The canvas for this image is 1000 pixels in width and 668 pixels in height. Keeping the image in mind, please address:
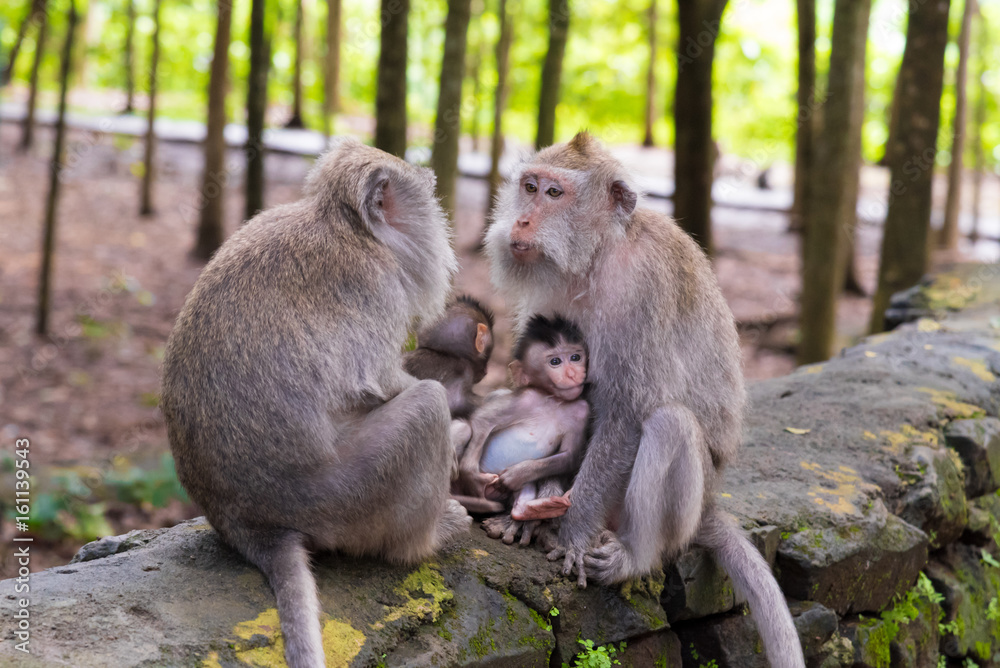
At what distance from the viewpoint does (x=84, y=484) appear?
6160mm

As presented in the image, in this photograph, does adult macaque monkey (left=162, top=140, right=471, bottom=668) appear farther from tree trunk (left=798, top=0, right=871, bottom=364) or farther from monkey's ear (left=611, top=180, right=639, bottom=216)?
tree trunk (left=798, top=0, right=871, bottom=364)

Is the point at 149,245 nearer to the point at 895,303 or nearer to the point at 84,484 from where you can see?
the point at 84,484

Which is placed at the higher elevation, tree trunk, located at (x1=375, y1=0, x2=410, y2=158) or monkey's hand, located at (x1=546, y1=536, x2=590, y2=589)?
tree trunk, located at (x1=375, y1=0, x2=410, y2=158)

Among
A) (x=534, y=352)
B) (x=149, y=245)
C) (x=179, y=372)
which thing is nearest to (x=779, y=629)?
(x=534, y=352)

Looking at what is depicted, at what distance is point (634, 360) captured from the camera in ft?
10.6

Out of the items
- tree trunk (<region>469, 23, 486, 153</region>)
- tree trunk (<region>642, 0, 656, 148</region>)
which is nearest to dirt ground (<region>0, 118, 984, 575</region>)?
tree trunk (<region>469, 23, 486, 153</region>)

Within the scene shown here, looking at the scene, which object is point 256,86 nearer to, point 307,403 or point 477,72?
point 307,403

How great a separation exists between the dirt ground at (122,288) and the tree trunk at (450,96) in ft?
4.99

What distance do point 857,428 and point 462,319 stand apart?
2283 millimetres

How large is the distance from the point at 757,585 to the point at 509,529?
0.89m

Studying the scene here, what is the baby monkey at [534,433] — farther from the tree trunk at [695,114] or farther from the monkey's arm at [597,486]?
the tree trunk at [695,114]

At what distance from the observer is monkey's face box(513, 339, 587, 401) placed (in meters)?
3.36

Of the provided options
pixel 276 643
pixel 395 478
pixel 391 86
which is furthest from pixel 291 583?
pixel 391 86

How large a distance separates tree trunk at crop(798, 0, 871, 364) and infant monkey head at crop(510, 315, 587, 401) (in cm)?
464
